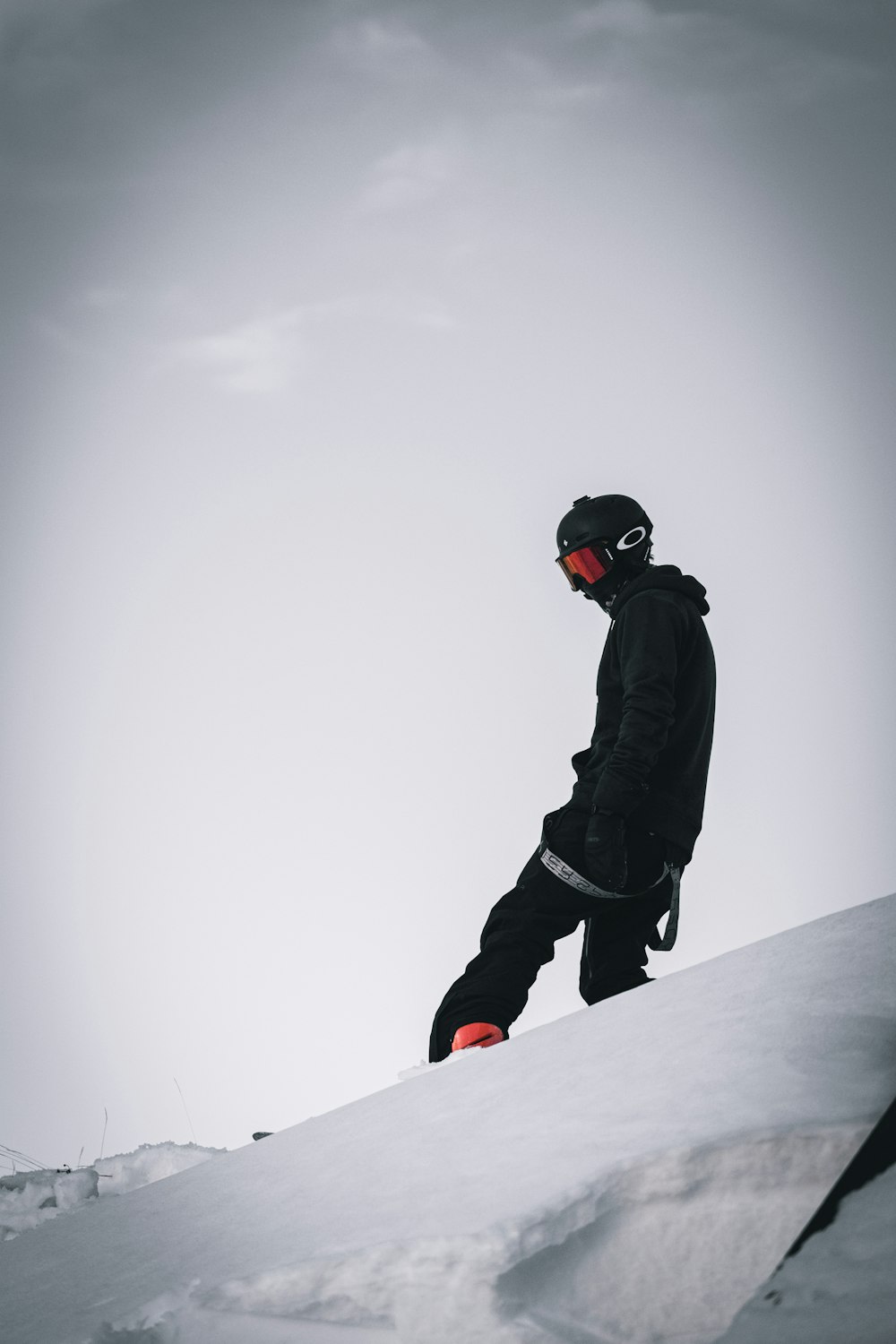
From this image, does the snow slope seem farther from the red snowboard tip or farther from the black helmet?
the black helmet

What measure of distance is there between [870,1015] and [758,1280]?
0.46 meters

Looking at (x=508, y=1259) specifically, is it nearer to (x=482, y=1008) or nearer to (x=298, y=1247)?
(x=298, y=1247)

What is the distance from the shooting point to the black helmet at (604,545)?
11.8 ft

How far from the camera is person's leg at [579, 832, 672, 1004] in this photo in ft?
10.3

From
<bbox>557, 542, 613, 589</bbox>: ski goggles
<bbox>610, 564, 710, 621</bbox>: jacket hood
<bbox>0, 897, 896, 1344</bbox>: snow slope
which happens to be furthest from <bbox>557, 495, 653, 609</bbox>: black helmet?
<bbox>0, 897, 896, 1344</bbox>: snow slope

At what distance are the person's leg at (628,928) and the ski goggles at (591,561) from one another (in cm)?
102

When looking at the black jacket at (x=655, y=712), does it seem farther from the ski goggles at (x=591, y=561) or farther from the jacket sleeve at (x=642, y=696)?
the ski goggles at (x=591, y=561)

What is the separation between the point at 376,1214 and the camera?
1.25 m

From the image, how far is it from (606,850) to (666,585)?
973 millimetres

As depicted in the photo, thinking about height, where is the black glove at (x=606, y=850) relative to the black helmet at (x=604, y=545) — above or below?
below

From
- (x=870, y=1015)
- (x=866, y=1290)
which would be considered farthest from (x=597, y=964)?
(x=866, y=1290)

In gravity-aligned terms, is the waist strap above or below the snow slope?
above

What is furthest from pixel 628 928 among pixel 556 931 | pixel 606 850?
pixel 606 850

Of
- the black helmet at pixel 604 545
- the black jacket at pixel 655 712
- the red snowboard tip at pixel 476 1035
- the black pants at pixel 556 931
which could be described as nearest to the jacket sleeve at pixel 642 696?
the black jacket at pixel 655 712
